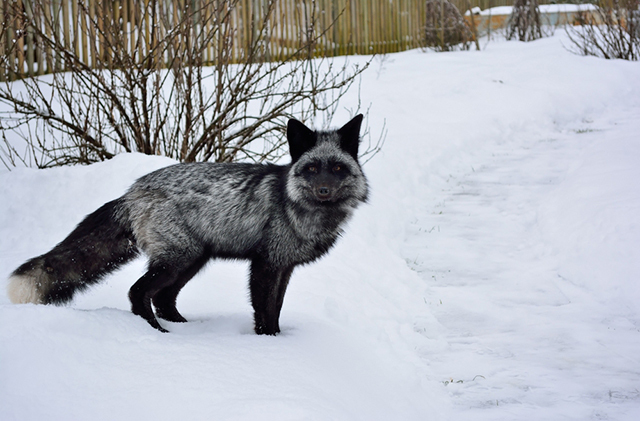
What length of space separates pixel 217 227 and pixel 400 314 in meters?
1.85

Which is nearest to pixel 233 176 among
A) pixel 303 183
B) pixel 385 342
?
pixel 303 183

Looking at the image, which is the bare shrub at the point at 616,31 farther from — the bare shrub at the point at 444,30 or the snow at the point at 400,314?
the snow at the point at 400,314

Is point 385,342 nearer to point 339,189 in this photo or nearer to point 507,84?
point 339,189

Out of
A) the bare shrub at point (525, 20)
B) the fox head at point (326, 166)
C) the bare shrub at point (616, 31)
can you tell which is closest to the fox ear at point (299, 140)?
the fox head at point (326, 166)

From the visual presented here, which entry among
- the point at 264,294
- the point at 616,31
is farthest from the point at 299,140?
the point at 616,31

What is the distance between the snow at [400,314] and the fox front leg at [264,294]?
12cm

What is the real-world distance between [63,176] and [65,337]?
339cm

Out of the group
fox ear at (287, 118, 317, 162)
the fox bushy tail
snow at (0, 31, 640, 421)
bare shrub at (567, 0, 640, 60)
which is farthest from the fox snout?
bare shrub at (567, 0, 640, 60)

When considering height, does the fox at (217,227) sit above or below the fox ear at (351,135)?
below

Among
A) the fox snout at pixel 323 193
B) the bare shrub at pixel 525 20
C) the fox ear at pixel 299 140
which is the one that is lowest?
the fox snout at pixel 323 193

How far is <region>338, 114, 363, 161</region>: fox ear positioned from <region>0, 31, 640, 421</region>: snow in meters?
1.29

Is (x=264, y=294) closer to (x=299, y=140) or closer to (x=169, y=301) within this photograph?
(x=169, y=301)

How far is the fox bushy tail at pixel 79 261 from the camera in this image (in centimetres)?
389

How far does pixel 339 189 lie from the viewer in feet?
13.9
